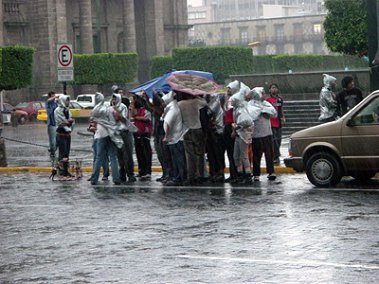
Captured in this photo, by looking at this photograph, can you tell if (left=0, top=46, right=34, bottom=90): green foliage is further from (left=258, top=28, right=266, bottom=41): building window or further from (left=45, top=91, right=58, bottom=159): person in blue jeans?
(left=258, top=28, right=266, bottom=41): building window

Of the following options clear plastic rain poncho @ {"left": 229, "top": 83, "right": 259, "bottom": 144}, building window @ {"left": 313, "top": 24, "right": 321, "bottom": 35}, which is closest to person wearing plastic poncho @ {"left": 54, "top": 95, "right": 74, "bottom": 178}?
clear plastic rain poncho @ {"left": 229, "top": 83, "right": 259, "bottom": 144}

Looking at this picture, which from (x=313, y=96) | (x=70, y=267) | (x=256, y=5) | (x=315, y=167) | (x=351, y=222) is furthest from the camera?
(x=256, y=5)

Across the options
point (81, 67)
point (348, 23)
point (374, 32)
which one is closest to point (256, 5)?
point (81, 67)

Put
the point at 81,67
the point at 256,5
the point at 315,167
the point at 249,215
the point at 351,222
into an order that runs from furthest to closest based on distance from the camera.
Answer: the point at 256,5
the point at 81,67
the point at 315,167
the point at 249,215
the point at 351,222

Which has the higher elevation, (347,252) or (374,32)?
(374,32)

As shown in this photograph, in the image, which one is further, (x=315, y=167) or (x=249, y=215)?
(x=315, y=167)

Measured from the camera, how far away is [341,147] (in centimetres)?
1873

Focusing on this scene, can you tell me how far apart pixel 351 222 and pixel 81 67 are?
2425 inches

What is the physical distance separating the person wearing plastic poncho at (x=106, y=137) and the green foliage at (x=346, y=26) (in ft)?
82.4

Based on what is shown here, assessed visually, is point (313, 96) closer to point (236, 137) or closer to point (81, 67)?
point (236, 137)

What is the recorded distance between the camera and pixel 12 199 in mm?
19625

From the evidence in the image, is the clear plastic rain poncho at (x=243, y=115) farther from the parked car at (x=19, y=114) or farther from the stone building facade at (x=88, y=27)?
the stone building facade at (x=88, y=27)

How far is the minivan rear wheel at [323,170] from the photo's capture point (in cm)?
1889

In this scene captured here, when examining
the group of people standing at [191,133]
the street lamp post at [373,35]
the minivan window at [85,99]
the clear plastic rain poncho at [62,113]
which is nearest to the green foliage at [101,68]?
the minivan window at [85,99]
